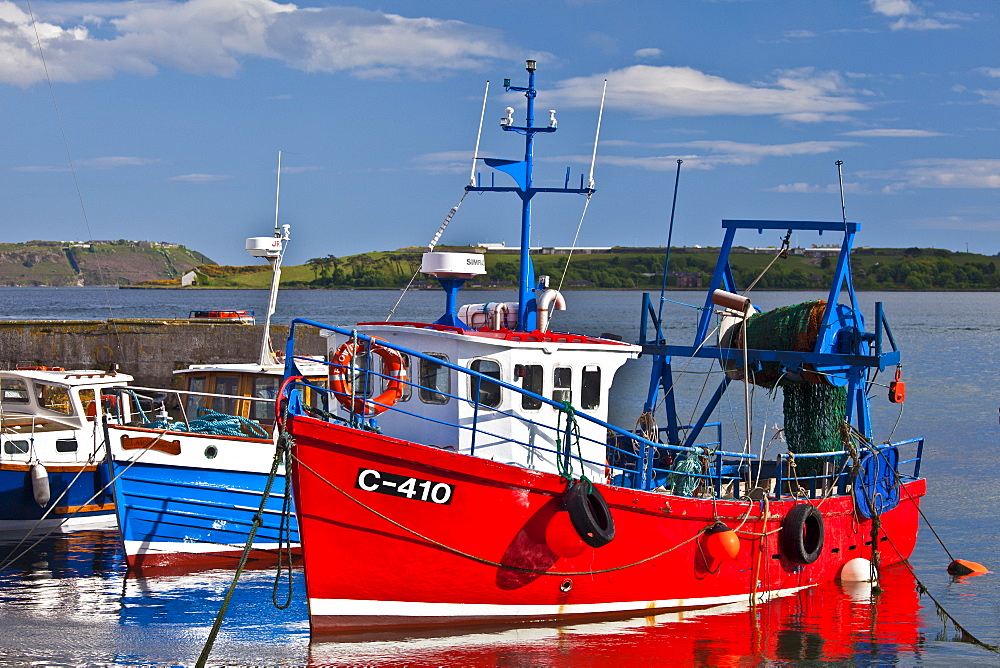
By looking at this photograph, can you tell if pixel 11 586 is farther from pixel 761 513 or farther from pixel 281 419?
pixel 761 513

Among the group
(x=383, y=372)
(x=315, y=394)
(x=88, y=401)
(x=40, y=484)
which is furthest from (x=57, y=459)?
(x=383, y=372)

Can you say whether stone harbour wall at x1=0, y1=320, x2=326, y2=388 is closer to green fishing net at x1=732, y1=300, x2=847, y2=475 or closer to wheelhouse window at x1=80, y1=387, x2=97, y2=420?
wheelhouse window at x1=80, y1=387, x2=97, y2=420

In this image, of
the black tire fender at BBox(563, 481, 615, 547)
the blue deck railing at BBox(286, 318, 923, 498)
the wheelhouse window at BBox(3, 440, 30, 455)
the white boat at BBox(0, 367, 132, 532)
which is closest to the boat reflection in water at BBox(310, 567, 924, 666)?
the black tire fender at BBox(563, 481, 615, 547)

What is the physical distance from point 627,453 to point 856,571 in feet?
16.0

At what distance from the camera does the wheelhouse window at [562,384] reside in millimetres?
12453

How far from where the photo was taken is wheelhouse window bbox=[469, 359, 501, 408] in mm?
12133

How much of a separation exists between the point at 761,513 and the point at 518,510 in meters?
3.46

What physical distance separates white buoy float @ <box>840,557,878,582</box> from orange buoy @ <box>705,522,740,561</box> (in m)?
2.84

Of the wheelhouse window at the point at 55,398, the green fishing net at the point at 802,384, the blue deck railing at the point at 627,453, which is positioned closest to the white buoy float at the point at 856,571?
the blue deck railing at the point at 627,453

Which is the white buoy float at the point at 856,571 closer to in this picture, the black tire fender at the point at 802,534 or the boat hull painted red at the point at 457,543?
the black tire fender at the point at 802,534

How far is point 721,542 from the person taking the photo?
1202 centimetres

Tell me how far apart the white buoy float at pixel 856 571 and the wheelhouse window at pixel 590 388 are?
444cm

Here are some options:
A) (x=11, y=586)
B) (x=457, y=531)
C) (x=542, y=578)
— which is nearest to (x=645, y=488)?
(x=542, y=578)

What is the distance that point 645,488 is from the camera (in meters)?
11.9
